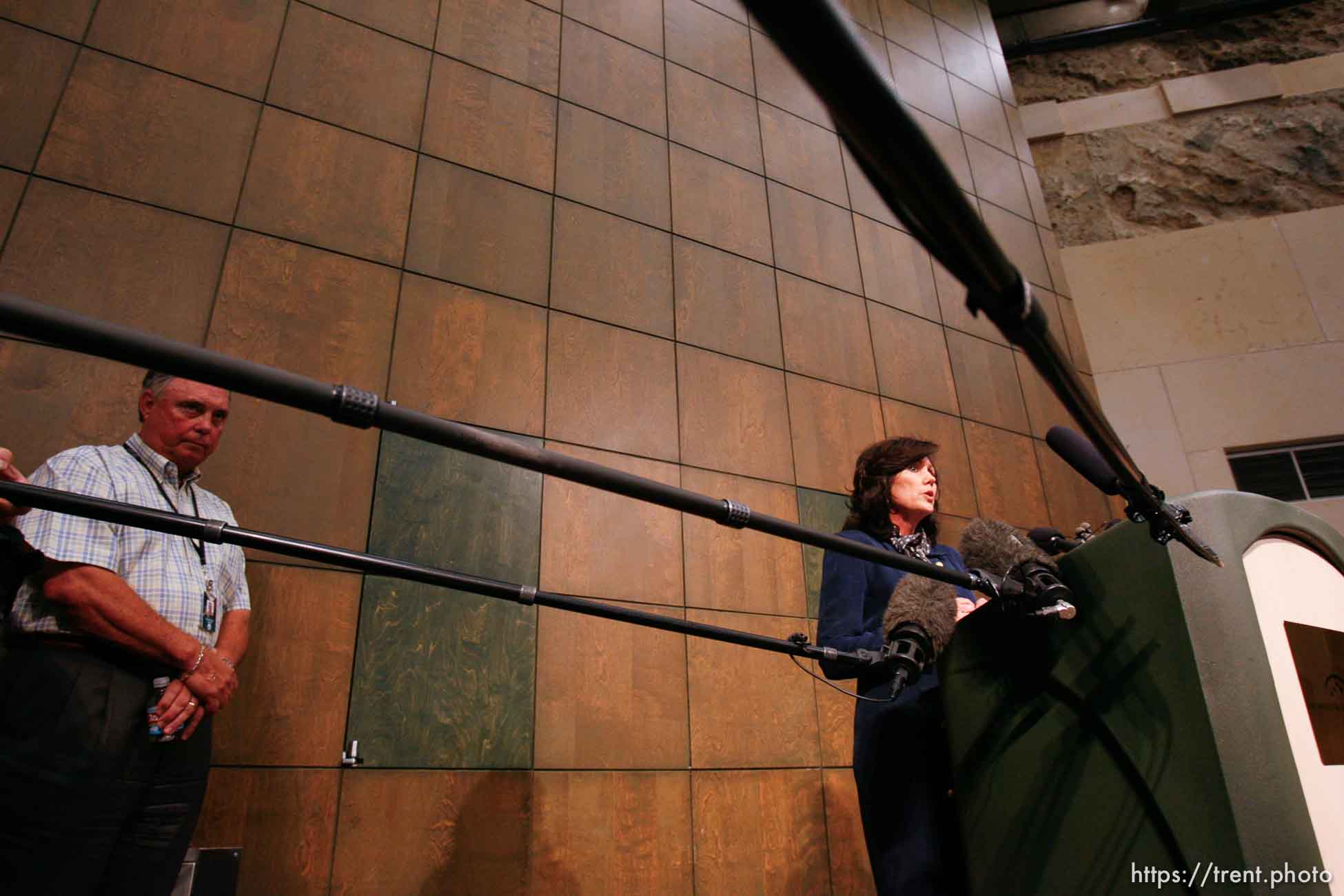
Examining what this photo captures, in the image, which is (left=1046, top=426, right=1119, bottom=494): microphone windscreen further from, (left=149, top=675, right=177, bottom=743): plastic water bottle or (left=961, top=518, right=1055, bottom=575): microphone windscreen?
(left=149, top=675, right=177, bottom=743): plastic water bottle

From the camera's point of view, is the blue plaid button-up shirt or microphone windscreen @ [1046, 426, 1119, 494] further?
the blue plaid button-up shirt

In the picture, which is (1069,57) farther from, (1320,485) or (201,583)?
(201,583)

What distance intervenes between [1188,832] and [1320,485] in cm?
531

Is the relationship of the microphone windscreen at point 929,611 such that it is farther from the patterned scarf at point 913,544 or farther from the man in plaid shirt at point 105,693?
the man in plaid shirt at point 105,693

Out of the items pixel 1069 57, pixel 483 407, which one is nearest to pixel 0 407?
pixel 483 407

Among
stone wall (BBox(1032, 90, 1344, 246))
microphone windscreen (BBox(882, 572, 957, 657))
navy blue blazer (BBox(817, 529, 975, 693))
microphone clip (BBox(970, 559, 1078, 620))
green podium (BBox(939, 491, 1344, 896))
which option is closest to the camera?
green podium (BBox(939, 491, 1344, 896))

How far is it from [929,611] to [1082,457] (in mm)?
293

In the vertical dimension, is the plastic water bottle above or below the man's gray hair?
below

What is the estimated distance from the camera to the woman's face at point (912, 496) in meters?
1.96

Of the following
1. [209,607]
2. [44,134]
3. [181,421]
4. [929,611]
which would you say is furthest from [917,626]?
[44,134]

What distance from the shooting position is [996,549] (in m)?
1.14

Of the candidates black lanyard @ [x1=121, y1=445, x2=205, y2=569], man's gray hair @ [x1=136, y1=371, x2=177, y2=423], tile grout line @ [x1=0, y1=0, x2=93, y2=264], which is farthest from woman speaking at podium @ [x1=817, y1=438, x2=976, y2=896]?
tile grout line @ [x1=0, y1=0, x2=93, y2=264]

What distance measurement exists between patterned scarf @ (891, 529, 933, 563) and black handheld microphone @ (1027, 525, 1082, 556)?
12.2 inches

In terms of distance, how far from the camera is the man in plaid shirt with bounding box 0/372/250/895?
4.45 ft
